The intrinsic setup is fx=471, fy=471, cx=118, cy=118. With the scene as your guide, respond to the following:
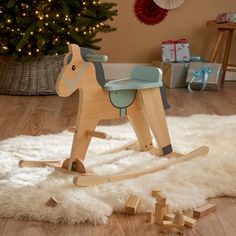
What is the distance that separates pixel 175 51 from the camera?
378 cm

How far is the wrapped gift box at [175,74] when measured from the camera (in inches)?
145

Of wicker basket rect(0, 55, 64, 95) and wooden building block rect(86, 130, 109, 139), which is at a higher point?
wooden building block rect(86, 130, 109, 139)

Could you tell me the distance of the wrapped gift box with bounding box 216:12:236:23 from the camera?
3.66 meters

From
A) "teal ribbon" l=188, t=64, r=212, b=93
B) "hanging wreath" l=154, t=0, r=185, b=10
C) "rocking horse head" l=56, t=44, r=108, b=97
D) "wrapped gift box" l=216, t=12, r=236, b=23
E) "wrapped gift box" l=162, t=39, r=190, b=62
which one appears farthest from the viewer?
"hanging wreath" l=154, t=0, r=185, b=10

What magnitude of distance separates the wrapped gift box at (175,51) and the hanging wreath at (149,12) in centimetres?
34

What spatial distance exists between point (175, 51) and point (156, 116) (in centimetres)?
206

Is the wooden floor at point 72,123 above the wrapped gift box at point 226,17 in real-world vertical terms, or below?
below

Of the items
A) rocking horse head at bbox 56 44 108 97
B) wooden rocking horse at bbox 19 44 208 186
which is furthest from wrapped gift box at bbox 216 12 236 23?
rocking horse head at bbox 56 44 108 97

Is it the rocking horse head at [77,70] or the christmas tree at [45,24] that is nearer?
the rocking horse head at [77,70]

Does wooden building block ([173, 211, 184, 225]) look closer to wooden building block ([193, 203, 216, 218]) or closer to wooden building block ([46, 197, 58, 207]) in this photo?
wooden building block ([193, 203, 216, 218])

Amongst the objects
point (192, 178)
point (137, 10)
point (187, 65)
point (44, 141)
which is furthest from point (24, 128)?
point (137, 10)

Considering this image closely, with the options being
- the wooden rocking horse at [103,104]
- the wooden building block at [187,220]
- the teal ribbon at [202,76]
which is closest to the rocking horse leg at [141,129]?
the wooden rocking horse at [103,104]

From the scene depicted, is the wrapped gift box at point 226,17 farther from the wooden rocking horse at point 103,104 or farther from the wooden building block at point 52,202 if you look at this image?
the wooden building block at point 52,202

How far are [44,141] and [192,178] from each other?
73 centimetres
